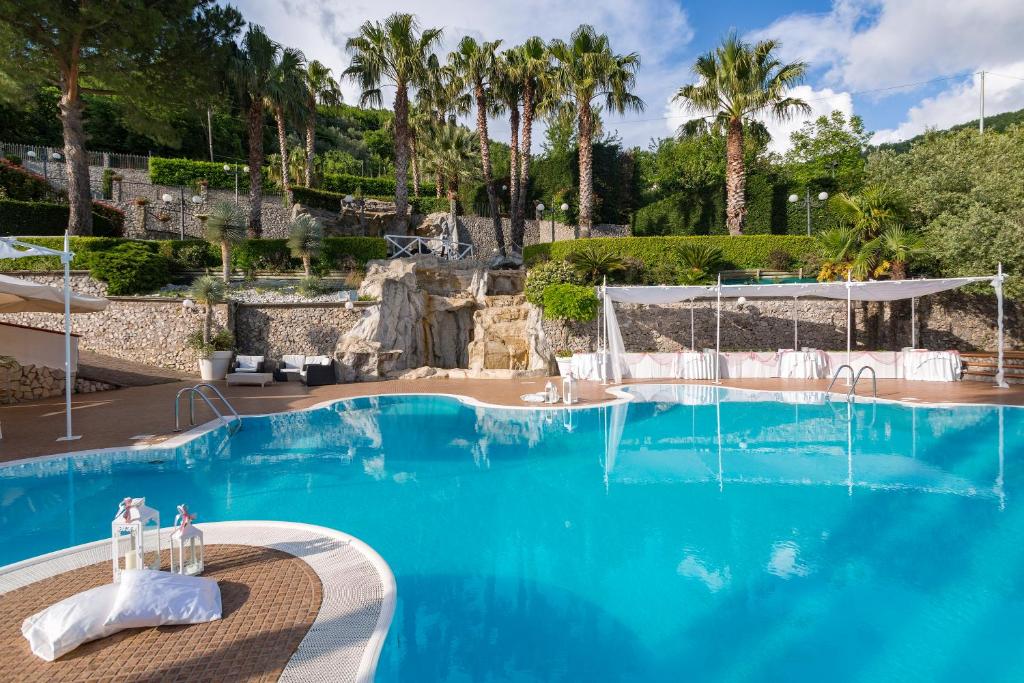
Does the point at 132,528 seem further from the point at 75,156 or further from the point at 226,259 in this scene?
the point at 75,156

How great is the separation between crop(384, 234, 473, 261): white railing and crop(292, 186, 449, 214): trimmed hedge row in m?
7.85

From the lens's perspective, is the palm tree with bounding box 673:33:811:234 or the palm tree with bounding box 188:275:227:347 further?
the palm tree with bounding box 673:33:811:234

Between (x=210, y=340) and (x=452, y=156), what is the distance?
2101 centimetres

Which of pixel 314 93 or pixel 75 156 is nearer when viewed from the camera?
pixel 75 156

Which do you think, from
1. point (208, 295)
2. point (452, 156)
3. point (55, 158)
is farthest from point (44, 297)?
point (452, 156)

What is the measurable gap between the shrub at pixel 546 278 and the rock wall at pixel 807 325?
226 centimetres

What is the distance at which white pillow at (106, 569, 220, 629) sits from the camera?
3.67m

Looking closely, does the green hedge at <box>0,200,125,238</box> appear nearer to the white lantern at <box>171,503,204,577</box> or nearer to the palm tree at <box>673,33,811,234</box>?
the white lantern at <box>171,503,204,577</box>

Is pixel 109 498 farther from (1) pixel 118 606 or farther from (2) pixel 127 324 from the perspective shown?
(2) pixel 127 324

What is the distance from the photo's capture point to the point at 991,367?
51.7 ft

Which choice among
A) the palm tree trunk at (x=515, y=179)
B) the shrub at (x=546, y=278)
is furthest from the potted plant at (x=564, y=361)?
the palm tree trunk at (x=515, y=179)

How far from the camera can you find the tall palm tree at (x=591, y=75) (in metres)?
21.0

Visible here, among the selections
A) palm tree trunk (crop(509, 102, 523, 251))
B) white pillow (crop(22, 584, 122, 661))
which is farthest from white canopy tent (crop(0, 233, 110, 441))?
palm tree trunk (crop(509, 102, 523, 251))

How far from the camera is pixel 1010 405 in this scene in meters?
12.0
